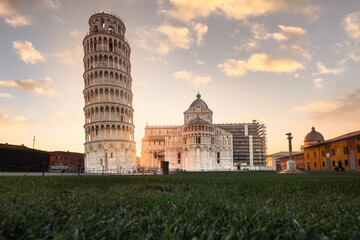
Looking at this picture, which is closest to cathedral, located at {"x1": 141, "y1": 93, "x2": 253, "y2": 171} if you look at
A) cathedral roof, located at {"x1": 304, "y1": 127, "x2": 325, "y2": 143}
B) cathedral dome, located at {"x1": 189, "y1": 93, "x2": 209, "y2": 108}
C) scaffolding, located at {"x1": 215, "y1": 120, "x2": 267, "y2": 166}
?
cathedral dome, located at {"x1": 189, "y1": 93, "x2": 209, "y2": 108}

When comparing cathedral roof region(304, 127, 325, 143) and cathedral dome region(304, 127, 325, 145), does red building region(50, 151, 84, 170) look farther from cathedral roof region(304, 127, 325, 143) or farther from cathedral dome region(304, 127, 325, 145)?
cathedral roof region(304, 127, 325, 143)

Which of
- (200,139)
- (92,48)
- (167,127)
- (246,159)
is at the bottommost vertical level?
(246,159)

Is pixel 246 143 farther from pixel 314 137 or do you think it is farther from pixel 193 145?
pixel 193 145

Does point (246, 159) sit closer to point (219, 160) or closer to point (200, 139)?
point (219, 160)

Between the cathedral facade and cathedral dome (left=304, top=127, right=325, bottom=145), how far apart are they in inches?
923

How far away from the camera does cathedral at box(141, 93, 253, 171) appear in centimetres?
6438

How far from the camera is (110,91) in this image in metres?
45.5

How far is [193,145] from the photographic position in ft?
211

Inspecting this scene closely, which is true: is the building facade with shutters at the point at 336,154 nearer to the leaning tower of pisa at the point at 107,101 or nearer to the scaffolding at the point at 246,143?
the scaffolding at the point at 246,143

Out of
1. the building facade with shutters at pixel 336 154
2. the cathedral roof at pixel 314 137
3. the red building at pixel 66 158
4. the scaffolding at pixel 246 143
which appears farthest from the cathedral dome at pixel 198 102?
the red building at pixel 66 158

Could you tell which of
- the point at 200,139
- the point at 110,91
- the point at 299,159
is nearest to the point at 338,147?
the point at 299,159

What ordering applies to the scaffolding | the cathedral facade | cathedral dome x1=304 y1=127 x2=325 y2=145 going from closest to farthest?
the cathedral facade, cathedral dome x1=304 y1=127 x2=325 y2=145, the scaffolding

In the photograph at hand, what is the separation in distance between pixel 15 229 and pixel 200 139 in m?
64.1

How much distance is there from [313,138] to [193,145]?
3784 cm
